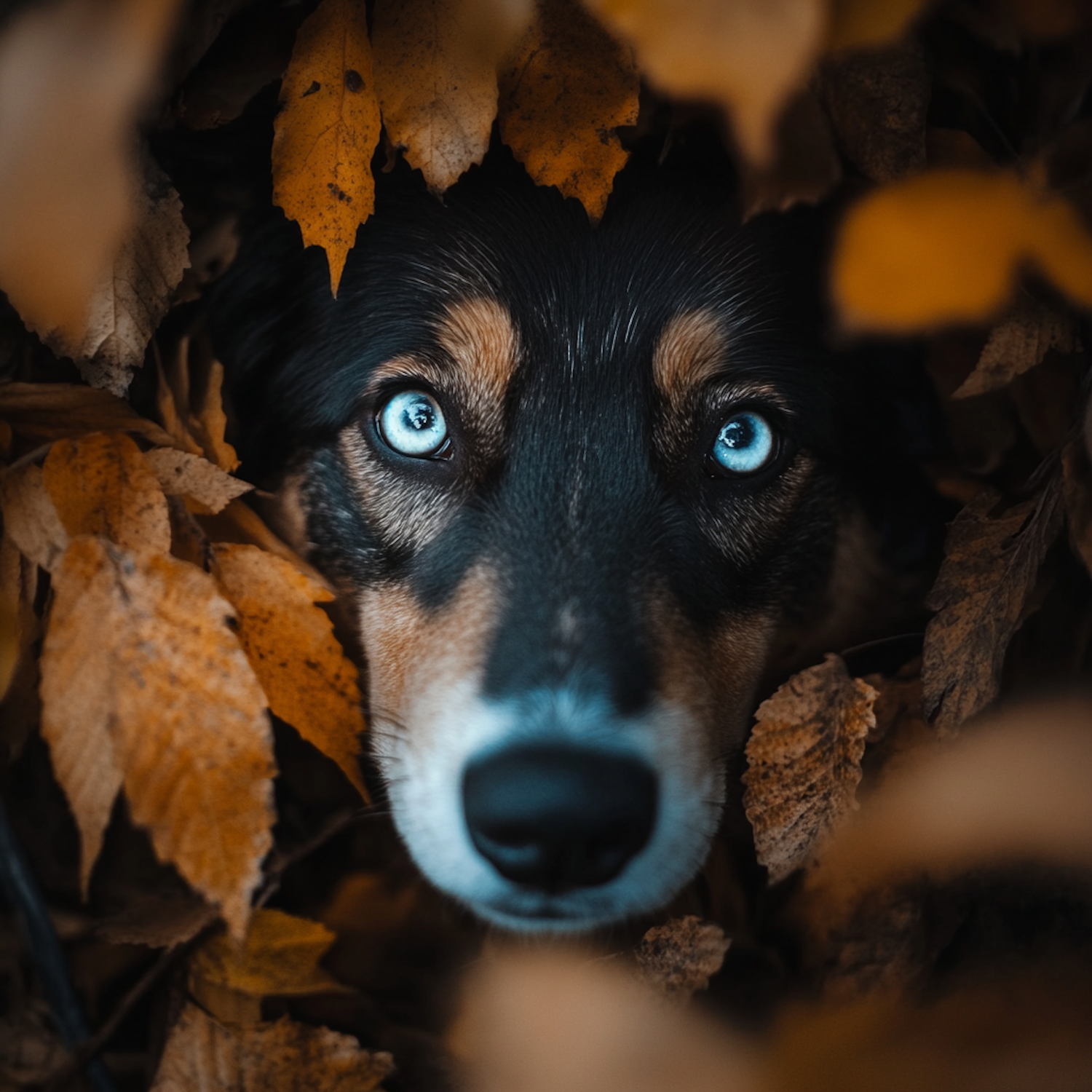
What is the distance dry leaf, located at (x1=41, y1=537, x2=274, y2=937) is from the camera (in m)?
1.22

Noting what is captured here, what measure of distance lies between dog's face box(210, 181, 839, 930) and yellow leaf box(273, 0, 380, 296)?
47cm

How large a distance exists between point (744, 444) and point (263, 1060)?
153cm

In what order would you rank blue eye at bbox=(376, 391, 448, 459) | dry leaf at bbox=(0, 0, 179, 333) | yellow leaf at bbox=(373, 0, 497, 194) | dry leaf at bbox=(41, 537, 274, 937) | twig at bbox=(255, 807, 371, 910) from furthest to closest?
blue eye at bbox=(376, 391, 448, 459), twig at bbox=(255, 807, 371, 910), yellow leaf at bbox=(373, 0, 497, 194), dry leaf at bbox=(41, 537, 274, 937), dry leaf at bbox=(0, 0, 179, 333)

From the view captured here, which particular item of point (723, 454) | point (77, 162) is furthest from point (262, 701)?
point (723, 454)

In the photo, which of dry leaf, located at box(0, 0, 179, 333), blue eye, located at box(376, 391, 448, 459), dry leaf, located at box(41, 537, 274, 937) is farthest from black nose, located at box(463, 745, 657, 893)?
dry leaf, located at box(0, 0, 179, 333)

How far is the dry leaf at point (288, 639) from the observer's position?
1.52 meters

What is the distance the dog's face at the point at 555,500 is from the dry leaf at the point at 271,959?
0.88 feet

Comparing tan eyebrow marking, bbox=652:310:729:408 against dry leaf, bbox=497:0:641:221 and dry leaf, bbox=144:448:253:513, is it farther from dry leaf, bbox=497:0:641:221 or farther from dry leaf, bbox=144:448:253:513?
dry leaf, bbox=144:448:253:513

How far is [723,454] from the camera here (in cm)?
199

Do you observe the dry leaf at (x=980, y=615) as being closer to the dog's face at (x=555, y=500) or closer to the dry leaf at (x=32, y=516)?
the dog's face at (x=555, y=500)

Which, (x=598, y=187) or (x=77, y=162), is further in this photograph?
(x=598, y=187)

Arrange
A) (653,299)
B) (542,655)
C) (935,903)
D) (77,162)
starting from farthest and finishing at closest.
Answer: (653,299), (935,903), (542,655), (77,162)

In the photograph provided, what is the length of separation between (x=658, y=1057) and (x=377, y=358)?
1.44 metres

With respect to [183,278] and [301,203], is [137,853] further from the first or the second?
[301,203]
